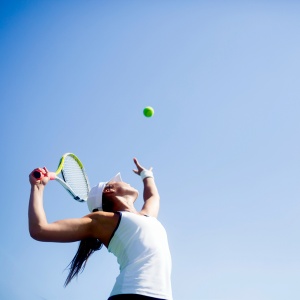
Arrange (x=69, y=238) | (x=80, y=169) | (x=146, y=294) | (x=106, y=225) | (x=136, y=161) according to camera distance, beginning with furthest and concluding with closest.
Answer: (x=80, y=169), (x=136, y=161), (x=106, y=225), (x=69, y=238), (x=146, y=294)

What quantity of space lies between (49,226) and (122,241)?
795mm

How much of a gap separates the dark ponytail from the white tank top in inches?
16.1

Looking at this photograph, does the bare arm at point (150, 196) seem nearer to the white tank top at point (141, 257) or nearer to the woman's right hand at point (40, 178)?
the white tank top at point (141, 257)

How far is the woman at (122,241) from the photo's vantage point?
3812mm

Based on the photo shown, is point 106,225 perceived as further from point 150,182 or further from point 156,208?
point 150,182

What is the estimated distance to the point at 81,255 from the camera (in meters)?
4.69

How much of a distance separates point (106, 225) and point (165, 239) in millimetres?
710

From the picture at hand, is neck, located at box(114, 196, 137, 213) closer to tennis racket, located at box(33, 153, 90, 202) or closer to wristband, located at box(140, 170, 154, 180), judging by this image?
wristband, located at box(140, 170, 154, 180)

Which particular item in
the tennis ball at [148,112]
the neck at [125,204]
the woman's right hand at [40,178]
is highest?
the tennis ball at [148,112]

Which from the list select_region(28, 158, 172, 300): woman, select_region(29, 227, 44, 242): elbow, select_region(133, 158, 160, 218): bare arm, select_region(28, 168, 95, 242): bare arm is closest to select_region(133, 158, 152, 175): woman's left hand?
select_region(133, 158, 160, 218): bare arm

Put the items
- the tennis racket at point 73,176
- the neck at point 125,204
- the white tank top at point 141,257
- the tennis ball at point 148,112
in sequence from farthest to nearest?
the tennis ball at point 148,112 → the tennis racket at point 73,176 → the neck at point 125,204 → the white tank top at point 141,257

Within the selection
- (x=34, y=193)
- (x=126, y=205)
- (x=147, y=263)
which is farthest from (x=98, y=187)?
(x=147, y=263)

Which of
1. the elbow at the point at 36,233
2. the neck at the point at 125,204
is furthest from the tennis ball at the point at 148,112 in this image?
the elbow at the point at 36,233

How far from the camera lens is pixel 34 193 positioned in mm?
4148
